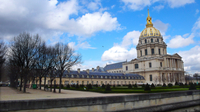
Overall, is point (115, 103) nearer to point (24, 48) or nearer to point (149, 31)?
point (24, 48)

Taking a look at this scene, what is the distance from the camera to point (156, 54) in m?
102

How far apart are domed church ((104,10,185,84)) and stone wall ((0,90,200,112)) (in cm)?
6830

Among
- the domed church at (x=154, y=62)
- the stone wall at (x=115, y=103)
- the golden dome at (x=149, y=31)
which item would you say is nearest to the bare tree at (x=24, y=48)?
the stone wall at (x=115, y=103)

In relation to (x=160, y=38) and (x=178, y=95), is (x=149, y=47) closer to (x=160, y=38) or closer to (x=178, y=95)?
(x=160, y=38)

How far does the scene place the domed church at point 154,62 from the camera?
93812 mm

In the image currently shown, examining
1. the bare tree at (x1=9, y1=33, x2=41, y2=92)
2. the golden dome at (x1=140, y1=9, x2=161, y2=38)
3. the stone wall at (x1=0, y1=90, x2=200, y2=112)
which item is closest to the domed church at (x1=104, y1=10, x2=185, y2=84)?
the golden dome at (x1=140, y1=9, x2=161, y2=38)

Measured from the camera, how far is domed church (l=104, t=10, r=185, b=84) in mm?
93812

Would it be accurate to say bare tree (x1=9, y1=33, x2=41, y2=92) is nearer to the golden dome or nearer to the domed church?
the domed church

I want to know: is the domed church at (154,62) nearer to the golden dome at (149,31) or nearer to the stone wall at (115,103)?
the golden dome at (149,31)

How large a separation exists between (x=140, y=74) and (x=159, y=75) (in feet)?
44.1

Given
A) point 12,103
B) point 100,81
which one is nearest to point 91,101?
point 12,103

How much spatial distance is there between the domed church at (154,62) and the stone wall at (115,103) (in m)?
68.3

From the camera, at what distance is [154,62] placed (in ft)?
314

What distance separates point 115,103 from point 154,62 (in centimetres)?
A: 8678
